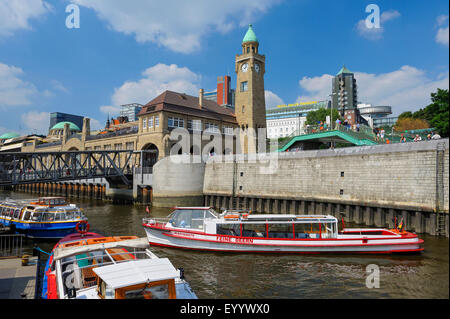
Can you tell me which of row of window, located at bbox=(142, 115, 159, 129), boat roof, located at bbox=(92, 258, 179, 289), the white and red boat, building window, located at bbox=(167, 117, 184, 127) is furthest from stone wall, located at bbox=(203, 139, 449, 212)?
boat roof, located at bbox=(92, 258, 179, 289)

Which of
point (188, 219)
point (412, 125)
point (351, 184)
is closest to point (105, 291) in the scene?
point (188, 219)

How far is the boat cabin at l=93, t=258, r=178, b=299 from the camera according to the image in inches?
327

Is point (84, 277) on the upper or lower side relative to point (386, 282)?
upper

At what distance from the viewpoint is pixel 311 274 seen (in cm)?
1739

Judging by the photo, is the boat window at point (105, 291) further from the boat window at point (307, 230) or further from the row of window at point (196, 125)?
the row of window at point (196, 125)

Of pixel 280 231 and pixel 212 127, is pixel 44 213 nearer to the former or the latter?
pixel 280 231

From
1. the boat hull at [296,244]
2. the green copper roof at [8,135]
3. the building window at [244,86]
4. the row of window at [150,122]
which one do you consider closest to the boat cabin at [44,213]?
the boat hull at [296,244]

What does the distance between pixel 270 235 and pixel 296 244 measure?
234 cm

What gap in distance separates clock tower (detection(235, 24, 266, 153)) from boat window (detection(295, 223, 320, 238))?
42.8 metres
